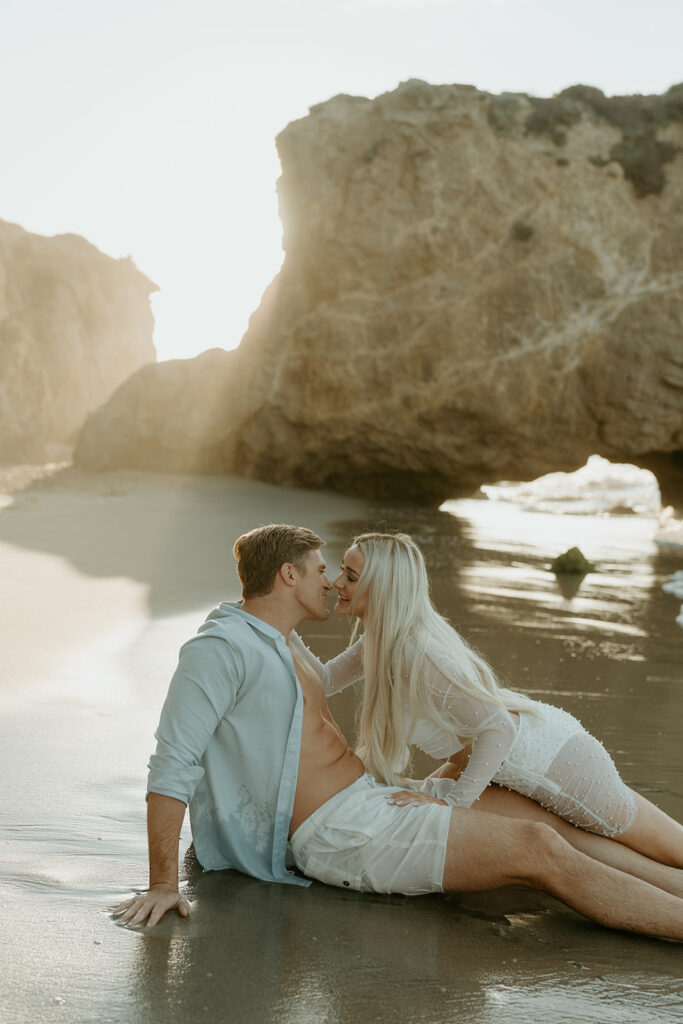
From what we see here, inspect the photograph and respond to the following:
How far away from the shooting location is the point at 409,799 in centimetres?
334

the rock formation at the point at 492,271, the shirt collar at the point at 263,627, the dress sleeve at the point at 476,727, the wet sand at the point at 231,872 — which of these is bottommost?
the wet sand at the point at 231,872

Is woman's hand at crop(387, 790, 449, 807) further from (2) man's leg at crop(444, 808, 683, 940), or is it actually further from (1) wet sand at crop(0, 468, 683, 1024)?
(1) wet sand at crop(0, 468, 683, 1024)

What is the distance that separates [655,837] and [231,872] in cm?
153

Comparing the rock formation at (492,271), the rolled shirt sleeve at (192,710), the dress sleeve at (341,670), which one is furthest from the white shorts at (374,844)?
the rock formation at (492,271)

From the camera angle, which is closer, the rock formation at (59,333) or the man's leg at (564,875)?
the man's leg at (564,875)

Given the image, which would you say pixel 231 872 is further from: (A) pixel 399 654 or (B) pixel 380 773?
(A) pixel 399 654

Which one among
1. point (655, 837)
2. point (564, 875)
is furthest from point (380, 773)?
point (655, 837)

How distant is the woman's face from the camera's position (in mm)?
3572

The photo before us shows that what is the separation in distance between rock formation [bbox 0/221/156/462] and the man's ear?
1381 inches


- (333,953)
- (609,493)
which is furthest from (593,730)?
(609,493)

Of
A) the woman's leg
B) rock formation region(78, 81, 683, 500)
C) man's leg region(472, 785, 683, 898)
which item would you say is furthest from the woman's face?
rock formation region(78, 81, 683, 500)

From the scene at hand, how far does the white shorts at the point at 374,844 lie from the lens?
3.23 m

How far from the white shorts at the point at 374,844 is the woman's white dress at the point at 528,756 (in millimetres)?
264

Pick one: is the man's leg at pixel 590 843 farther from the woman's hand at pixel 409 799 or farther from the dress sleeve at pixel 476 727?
the woman's hand at pixel 409 799
